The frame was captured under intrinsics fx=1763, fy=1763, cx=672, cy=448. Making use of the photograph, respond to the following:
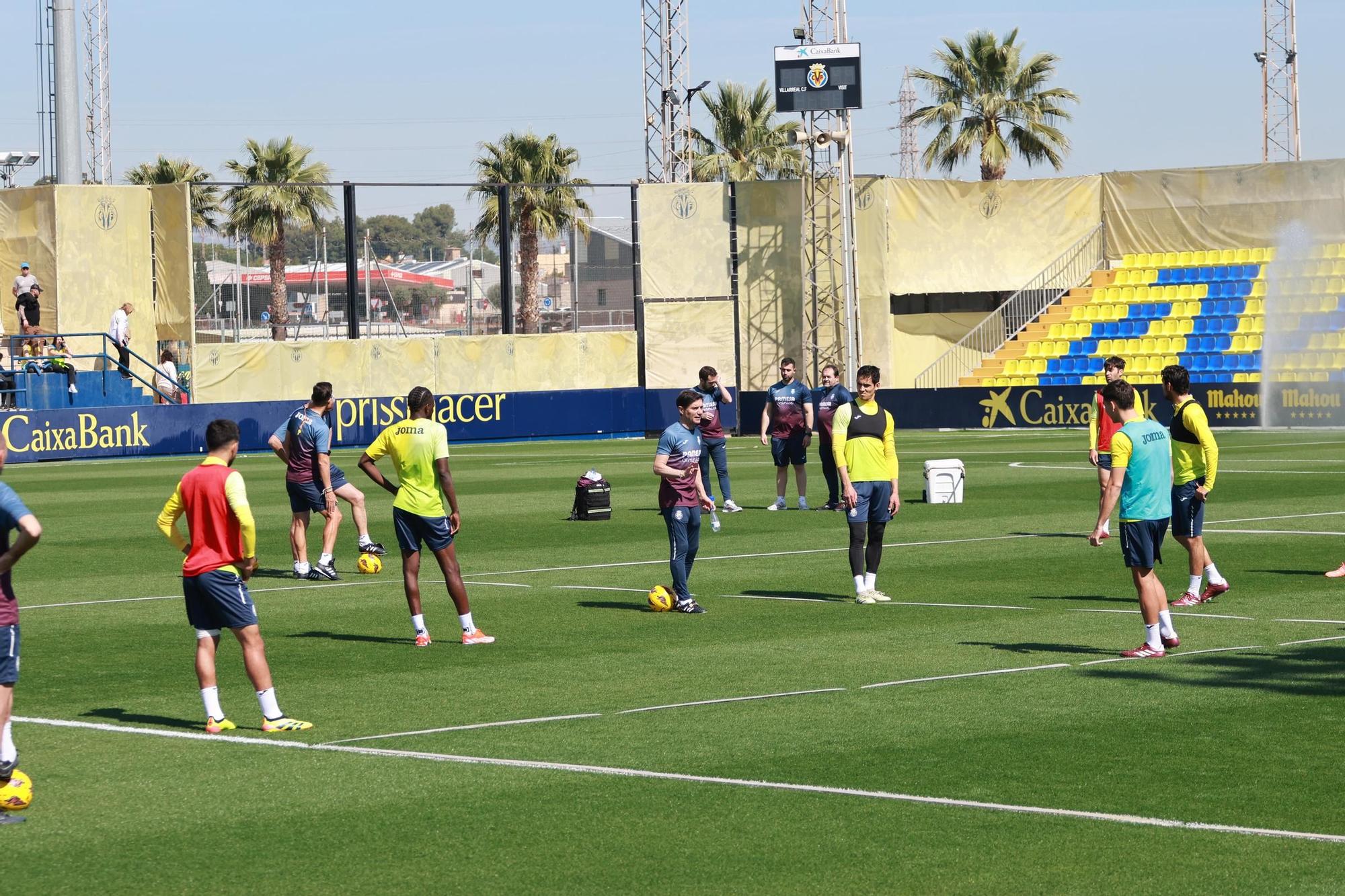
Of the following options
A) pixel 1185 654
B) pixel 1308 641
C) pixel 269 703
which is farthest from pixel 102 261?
pixel 1308 641

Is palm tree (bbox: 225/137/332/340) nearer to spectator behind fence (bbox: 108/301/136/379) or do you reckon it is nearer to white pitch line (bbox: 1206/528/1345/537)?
spectator behind fence (bbox: 108/301/136/379)

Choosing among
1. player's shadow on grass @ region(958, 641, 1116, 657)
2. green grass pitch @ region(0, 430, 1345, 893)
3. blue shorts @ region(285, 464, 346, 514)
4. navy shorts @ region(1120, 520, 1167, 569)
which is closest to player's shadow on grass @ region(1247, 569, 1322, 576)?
green grass pitch @ region(0, 430, 1345, 893)

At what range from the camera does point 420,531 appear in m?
13.8

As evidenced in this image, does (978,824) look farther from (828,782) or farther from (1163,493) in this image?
(1163,493)

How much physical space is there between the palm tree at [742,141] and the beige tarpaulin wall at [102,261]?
1118 inches

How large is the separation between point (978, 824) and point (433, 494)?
6762 millimetres

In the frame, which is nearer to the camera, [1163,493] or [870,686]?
[870,686]

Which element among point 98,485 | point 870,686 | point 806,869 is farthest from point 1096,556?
point 98,485

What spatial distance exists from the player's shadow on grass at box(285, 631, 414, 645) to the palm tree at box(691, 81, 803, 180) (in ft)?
192

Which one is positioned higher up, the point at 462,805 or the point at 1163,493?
the point at 1163,493

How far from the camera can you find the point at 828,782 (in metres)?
8.93

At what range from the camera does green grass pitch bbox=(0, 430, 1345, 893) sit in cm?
753

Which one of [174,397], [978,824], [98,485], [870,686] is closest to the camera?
[978,824]

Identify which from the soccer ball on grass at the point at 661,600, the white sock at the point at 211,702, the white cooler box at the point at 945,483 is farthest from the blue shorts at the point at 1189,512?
the white cooler box at the point at 945,483
